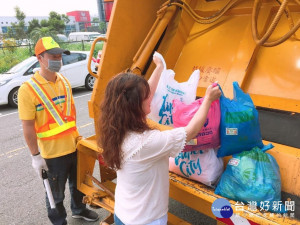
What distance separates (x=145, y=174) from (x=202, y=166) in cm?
45

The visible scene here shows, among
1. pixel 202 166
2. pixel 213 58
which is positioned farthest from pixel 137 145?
pixel 213 58

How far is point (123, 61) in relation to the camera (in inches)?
98.0

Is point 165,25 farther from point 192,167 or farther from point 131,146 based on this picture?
point 131,146

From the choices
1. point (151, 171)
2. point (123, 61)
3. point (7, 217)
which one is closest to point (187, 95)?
point (151, 171)

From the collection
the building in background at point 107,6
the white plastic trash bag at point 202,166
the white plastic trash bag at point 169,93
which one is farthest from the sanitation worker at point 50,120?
the building in background at point 107,6

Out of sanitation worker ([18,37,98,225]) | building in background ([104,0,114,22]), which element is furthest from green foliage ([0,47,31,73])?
sanitation worker ([18,37,98,225])

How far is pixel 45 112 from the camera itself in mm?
2184

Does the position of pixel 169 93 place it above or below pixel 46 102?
above

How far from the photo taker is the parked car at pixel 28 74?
734 centimetres

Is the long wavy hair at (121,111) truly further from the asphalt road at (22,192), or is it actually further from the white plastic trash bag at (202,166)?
the asphalt road at (22,192)

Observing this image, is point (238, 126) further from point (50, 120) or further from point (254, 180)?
point (50, 120)

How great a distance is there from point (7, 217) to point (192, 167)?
224 centimetres

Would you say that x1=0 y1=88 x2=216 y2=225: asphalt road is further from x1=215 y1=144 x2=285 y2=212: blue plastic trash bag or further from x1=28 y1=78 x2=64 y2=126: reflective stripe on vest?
x1=215 y1=144 x2=285 y2=212: blue plastic trash bag

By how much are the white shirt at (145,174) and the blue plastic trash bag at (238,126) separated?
35cm
